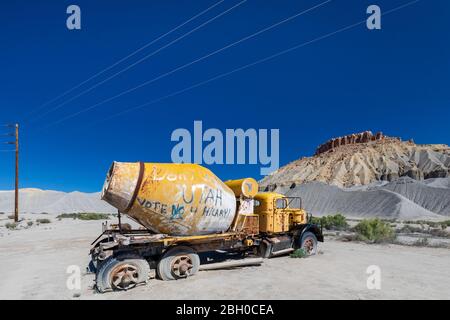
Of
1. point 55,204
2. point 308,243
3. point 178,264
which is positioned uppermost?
point 178,264

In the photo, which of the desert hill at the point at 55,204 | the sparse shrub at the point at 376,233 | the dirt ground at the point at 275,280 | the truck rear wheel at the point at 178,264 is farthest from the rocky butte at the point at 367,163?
the truck rear wheel at the point at 178,264

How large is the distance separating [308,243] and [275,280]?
4.83 metres

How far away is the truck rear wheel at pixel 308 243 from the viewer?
44.7 feet

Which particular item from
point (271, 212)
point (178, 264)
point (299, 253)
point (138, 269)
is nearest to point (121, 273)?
point (138, 269)

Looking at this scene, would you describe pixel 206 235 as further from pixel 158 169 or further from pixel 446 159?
pixel 446 159

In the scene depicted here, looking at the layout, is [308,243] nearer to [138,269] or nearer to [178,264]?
[178,264]

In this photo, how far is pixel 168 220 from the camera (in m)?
9.43

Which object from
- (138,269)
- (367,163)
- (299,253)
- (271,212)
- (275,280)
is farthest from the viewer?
(367,163)

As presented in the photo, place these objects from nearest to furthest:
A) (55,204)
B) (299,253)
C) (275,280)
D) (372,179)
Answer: (275,280)
(299,253)
(55,204)
(372,179)

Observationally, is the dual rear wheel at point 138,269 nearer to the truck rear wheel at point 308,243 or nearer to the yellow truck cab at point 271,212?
the yellow truck cab at point 271,212

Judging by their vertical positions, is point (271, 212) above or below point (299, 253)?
above

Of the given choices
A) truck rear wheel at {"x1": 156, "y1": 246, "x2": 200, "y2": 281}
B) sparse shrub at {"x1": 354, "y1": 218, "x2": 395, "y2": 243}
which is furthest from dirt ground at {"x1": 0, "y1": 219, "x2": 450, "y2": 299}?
sparse shrub at {"x1": 354, "y1": 218, "x2": 395, "y2": 243}

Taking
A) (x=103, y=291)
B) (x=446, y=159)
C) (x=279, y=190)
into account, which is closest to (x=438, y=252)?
(x=103, y=291)

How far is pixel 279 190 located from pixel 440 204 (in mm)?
37026
